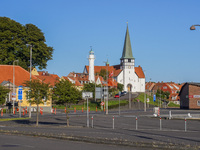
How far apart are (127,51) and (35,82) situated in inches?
5453

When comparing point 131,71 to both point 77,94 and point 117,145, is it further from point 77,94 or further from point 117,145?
point 117,145

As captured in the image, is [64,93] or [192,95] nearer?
[64,93]

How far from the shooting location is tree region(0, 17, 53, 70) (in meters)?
72.2

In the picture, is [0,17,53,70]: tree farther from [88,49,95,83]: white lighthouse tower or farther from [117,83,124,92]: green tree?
[117,83,124,92]: green tree

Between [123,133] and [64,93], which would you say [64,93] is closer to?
[64,93]

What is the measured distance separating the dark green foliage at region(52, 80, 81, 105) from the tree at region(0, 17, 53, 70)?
38.4 meters

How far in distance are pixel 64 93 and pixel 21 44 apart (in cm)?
4185

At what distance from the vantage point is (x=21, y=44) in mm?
74625

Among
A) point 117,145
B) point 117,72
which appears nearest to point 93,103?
point 117,145

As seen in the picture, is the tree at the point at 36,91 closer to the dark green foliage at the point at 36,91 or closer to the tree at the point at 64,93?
the dark green foliage at the point at 36,91

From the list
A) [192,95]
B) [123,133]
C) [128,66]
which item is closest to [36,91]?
[123,133]

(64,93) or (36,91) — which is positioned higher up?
(36,91)

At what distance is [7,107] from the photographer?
6781 centimetres

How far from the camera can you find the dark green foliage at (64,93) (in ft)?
116
